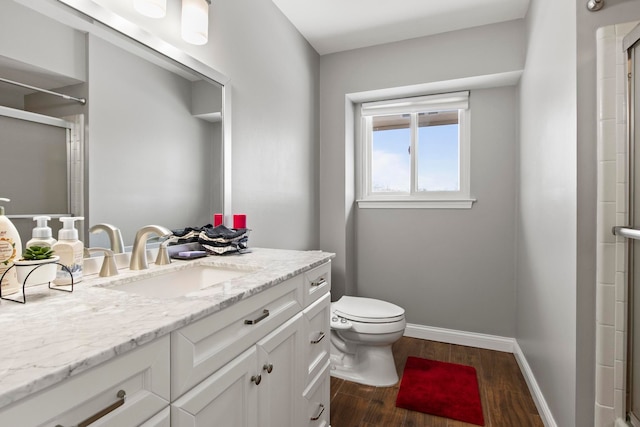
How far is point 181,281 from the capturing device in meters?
1.26

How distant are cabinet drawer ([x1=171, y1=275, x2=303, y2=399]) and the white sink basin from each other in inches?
9.2

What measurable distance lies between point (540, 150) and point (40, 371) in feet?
7.35

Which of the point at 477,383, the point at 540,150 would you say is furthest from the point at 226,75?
the point at 477,383

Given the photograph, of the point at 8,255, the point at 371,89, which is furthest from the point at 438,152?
the point at 8,255

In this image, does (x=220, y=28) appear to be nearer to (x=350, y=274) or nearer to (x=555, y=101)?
(x=555, y=101)

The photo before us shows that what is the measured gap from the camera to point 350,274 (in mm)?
2893

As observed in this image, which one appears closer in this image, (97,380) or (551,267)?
(97,380)

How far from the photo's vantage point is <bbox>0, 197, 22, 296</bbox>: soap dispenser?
0.78m

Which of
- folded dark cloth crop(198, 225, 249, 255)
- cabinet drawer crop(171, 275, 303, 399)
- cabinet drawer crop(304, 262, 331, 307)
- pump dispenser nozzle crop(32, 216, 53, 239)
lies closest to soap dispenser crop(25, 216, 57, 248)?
pump dispenser nozzle crop(32, 216, 53, 239)

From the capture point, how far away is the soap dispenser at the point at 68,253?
2.89 ft

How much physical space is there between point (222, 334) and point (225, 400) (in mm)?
173

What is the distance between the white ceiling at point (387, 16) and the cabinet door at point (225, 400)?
2183 mm

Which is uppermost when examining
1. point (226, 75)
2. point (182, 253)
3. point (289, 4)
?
point (289, 4)

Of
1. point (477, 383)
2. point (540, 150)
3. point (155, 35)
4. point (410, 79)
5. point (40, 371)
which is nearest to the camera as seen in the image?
point (40, 371)
